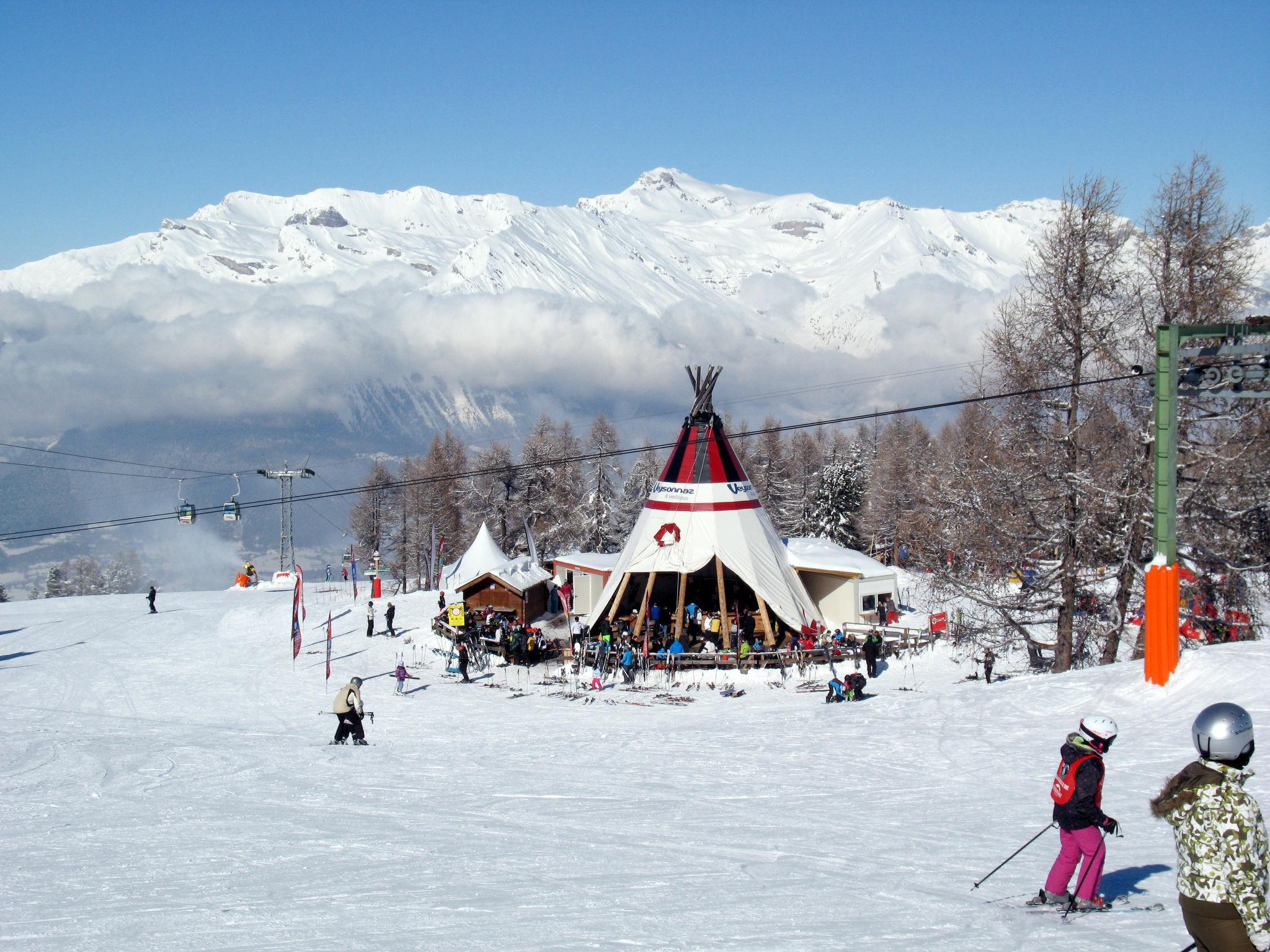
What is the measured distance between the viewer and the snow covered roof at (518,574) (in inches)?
1166

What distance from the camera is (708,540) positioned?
82.5 feet

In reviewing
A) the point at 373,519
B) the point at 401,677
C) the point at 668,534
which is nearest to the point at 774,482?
the point at 373,519

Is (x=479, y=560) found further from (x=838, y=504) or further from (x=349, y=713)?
(x=838, y=504)

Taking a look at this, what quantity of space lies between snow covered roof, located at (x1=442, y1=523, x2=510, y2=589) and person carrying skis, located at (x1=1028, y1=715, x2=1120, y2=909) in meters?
26.0

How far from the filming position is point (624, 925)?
5.78 metres

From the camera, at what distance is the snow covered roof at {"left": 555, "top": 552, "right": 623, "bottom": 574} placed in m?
30.9

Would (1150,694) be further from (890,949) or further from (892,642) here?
(892,642)

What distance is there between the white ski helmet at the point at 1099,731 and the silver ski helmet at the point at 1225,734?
1809 millimetres

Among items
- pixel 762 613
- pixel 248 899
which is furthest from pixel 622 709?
pixel 248 899

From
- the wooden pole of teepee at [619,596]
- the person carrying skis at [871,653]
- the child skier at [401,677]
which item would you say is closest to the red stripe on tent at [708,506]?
the wooden pole of teepee at [619,596]

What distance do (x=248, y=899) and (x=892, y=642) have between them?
20.6 m

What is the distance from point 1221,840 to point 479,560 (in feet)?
97.8

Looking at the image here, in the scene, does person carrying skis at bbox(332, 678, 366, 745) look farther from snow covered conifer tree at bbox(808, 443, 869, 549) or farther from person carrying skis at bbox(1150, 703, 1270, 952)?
snow covered conifer tree at bbox(808, 443, 869, 549)

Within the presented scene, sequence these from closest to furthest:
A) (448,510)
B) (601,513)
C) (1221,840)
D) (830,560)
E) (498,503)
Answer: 1. (1221,840)
2. (830,560)
3. (498,503)
4. (601,513)
5. (448,510)
